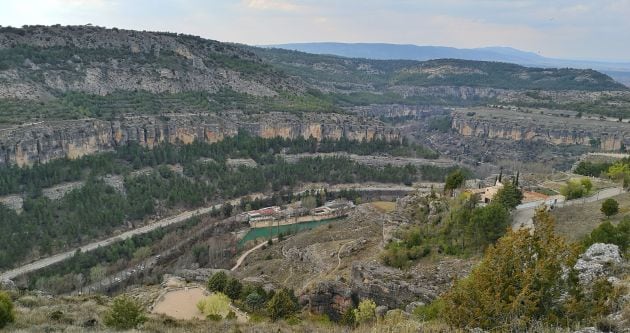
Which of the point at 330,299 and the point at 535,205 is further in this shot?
the point at 535,205

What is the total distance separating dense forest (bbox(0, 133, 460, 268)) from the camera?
5181 cm

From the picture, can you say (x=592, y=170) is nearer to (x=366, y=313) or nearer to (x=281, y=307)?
(x=366, y=313)

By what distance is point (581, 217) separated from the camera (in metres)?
27.2

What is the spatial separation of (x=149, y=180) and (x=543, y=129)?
2965 inches

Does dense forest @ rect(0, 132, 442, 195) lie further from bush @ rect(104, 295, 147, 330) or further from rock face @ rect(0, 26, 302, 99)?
bush @ rect(104, 295, 147, 330)

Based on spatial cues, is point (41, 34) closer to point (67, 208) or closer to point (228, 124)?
point (228, 124)

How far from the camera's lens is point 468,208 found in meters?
29.6

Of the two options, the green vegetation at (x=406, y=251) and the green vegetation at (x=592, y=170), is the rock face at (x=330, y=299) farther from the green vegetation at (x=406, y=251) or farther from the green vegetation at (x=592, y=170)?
the green vegetation at (x=592, y=170)

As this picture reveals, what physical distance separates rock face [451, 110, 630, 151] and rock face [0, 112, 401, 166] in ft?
78.3

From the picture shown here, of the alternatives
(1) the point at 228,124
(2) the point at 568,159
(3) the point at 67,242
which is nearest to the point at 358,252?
(3) the point at 67,242

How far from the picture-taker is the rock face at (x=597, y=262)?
15.6m

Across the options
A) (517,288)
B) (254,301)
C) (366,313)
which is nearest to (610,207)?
(366,313)

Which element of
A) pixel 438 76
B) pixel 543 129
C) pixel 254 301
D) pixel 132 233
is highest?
pixel 438 76

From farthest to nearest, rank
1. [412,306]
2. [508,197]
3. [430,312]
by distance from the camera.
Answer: [508,197]
[412,306]
[430,312]
